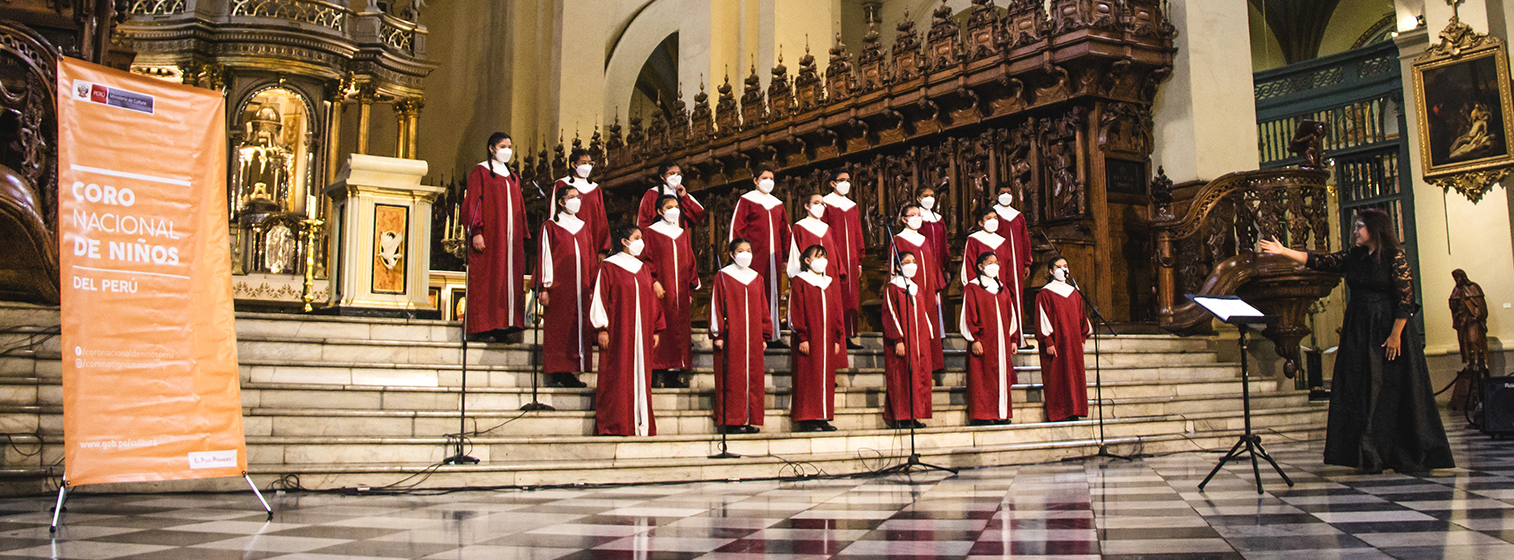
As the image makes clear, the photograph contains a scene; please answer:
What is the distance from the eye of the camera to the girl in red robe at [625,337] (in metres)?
6.81

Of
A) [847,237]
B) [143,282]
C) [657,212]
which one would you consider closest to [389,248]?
[657,212]

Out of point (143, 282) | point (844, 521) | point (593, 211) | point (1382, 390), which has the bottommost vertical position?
point (844, 521)

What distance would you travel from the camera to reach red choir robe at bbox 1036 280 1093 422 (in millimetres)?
8477

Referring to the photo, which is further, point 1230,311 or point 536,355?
point 536,355

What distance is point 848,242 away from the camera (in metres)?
9.05

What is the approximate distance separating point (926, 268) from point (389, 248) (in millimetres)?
4195

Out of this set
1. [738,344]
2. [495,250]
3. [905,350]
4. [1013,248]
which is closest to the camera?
[738,344]

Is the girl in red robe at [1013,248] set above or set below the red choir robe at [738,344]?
above

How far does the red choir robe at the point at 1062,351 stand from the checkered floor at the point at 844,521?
2.23 metres

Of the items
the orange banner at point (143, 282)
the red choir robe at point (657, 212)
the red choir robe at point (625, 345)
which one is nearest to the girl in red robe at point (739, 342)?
the red choir robe at point (625, 345)

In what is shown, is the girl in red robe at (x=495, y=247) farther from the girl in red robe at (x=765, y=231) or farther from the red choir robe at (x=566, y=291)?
the girl in red robe at (x=765, y=231)

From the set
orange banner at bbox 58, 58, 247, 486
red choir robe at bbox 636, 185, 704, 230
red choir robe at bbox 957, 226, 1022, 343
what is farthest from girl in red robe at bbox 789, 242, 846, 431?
orange banner at bbox 58, 58, 247, 486

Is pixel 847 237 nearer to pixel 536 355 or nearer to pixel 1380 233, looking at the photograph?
pixel 536 355

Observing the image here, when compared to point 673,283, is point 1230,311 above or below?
below
